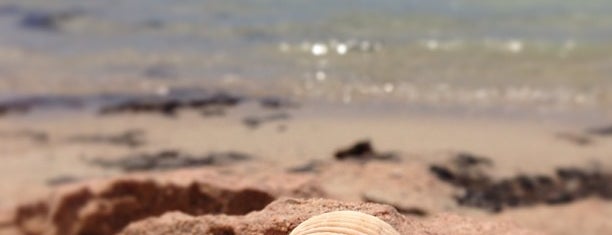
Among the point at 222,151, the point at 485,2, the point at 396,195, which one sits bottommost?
the point at 485,2

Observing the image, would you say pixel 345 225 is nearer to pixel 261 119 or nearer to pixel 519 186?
pixel 519 186

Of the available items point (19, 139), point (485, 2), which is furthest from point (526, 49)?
point (19, 139)

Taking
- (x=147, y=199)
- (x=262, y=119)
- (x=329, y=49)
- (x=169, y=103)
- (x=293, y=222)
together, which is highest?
(x=293, y=222)

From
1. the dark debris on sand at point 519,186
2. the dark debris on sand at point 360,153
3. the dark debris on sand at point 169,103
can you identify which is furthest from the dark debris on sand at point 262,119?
Result: the dark debris on sand at point 519,186

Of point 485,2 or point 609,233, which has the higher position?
point 609,233

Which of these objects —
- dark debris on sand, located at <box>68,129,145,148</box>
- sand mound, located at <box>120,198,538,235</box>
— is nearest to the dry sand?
dark debris on sand, located at <box>68,129,145,148</box>

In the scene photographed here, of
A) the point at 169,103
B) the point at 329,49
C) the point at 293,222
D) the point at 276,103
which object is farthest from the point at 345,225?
→ the point at 329,49

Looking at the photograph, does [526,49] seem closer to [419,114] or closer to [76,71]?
[419,114]
